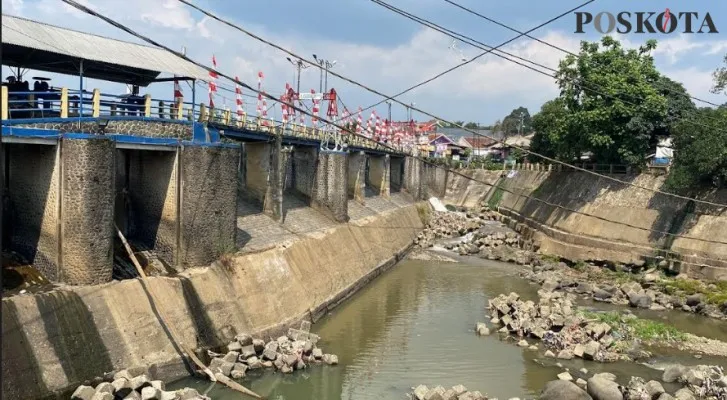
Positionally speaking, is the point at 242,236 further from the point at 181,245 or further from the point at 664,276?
the point at 664,276

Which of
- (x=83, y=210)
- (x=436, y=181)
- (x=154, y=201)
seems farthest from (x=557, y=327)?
(x=436, y=181)

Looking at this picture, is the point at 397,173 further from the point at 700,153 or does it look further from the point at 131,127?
the point at 131,127

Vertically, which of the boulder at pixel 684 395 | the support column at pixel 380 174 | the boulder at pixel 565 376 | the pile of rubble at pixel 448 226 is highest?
the support column at pixel 380 174

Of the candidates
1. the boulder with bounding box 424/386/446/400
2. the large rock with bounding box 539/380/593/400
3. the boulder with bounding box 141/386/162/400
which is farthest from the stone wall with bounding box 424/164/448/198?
the boulder with bounding box 141/386/162/400

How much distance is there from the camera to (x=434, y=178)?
8331 cm

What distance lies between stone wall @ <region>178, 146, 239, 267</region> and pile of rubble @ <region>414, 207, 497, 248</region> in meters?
27.0

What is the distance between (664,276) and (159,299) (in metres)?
26.4

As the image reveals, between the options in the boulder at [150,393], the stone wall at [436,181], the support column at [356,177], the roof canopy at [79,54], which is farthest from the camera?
the stone wall at [436,181]

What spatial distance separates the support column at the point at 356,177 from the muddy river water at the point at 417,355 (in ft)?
53.8

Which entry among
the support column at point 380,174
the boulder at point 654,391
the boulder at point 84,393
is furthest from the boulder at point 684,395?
the support column at point 380,174

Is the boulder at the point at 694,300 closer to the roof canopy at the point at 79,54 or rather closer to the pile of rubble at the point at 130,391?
the pile of rubble at the point at 130,391

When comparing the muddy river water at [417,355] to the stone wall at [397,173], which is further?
the stone wall at [397,173]

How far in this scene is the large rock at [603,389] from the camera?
15578 millimetres

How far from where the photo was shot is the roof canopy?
63.6ft
